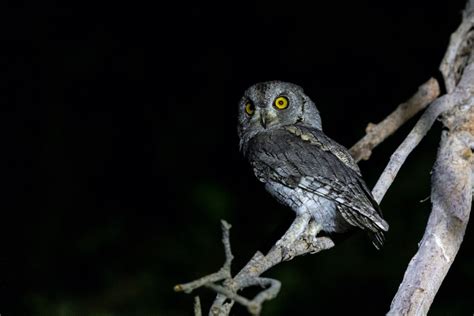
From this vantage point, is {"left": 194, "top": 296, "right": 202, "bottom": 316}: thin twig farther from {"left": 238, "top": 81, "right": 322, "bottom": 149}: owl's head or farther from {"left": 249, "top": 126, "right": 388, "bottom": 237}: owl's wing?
{"left": 238, "top": 81, "right": 322, "bottom": 149}: owl's head

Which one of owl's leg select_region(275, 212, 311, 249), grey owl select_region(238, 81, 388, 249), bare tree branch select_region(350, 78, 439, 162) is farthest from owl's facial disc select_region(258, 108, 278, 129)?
owl's leg select_region(275, 212, 311, 249)

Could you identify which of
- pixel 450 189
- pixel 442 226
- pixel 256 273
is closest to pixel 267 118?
pixel 450 189

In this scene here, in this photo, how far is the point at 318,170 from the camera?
9.55 ft

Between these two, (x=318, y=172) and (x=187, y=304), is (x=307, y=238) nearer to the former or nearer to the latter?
(x=318, y=172)

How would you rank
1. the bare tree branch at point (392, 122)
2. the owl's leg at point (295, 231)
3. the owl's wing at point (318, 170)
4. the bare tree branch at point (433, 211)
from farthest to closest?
the bare tree branch at point (392, 122) < the owl's wing at point (318, 170) < the owl's leg at point (295, 231) < the bare tree branch at point (433, 211)

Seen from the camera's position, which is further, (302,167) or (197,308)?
(302,167)

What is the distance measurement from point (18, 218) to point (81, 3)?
5.74 feet

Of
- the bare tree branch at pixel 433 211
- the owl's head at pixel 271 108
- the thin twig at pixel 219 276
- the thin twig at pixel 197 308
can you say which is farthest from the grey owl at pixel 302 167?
the thin twig at pixel 197 308

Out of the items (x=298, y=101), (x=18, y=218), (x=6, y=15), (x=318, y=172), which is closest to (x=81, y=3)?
(x=6, y=15)

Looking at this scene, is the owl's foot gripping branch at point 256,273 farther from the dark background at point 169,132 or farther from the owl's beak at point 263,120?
the dark background at point 169,132

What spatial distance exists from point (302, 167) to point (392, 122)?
0.76m

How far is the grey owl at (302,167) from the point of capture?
2.80 m

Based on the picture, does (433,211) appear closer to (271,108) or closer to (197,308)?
(271,108)

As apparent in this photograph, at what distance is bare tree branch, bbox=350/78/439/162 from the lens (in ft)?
10.9
